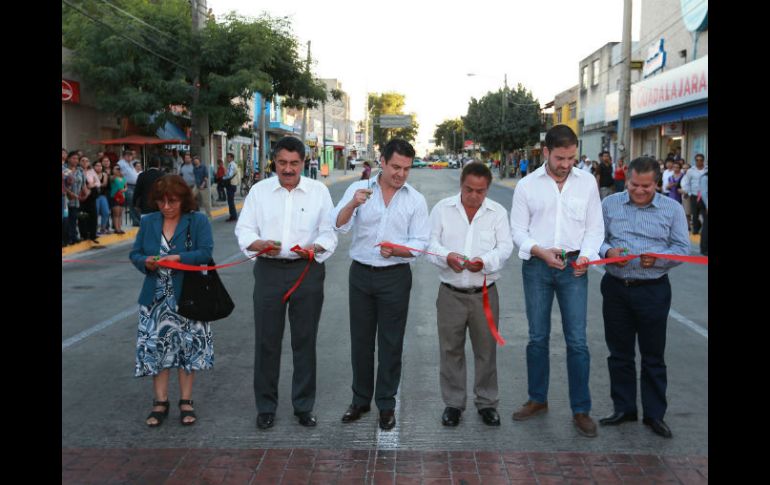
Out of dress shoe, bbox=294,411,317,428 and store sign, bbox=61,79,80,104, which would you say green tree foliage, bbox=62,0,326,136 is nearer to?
store sign, bbox=61,79,80,104

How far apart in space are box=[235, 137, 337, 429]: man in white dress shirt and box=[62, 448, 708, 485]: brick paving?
58 centimetres

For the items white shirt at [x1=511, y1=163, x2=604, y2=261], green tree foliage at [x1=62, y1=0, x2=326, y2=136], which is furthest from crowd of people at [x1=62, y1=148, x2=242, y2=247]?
white shirt at [x1=511, y1=163, x2=604, y2=261]

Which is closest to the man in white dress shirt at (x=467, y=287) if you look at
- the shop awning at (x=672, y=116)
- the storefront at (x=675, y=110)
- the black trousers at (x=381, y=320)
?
the black trousers at (x=381, y=320)

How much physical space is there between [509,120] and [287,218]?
57.5 metres

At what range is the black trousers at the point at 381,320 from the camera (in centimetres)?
521

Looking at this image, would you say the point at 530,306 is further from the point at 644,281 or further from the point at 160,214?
the point at 160,214

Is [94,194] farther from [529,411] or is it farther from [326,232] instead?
[529,411]

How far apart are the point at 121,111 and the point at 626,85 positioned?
15964mm

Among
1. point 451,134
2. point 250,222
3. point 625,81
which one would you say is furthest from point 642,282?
point 451,134

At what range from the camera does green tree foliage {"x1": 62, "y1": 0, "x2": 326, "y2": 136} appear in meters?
23.5

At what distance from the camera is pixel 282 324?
533cm

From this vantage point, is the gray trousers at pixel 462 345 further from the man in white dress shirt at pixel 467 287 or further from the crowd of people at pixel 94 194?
→ the crowd of people at pixel 94 194

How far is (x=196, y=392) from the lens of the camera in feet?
19.9
